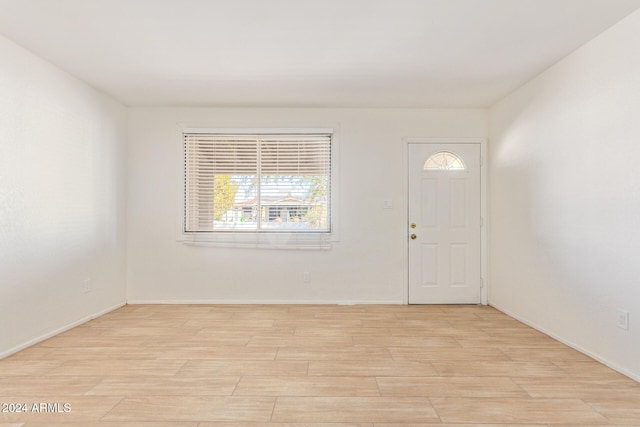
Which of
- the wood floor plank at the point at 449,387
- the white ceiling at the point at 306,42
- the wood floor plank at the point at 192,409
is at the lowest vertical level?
the wood floor plank at the point at 192,409

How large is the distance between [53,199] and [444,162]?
4217 mm

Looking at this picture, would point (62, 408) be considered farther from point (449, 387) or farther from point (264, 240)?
point (264, 240)

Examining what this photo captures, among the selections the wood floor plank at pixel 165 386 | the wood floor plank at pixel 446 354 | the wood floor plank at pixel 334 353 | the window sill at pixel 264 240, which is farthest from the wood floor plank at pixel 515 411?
the window sill at pixel 264 240

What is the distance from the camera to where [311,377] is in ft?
8.39

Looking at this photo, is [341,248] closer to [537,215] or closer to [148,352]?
[537,215]

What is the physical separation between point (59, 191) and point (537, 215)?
453 centimetres

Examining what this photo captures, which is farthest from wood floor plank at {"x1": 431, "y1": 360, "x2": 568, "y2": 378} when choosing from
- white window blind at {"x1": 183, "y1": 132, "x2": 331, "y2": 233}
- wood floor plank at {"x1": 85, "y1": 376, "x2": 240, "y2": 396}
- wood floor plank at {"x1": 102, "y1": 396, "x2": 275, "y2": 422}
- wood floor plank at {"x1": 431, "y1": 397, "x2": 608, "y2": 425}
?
white window blind at {"x1": 183, "y1": 132, "x2": 331, "y2": 233}

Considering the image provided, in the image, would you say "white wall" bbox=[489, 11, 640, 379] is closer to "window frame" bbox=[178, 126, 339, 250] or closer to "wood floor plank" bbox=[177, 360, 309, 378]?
"window frame" bbox=[178, 126, 339, 250]

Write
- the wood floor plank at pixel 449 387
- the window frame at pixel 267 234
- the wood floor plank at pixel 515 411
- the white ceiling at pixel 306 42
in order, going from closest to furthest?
the wood floor plank at pixel 515 411
the wood floor plank at pixel 449 387
the white ceiling at pixel 306 42
the window frame at pixel 267 234

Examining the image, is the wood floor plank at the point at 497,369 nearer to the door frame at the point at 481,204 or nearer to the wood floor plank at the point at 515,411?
the wood floor plank at the point at 515,411

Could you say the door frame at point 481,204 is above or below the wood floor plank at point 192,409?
above

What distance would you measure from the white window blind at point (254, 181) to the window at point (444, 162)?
127cm

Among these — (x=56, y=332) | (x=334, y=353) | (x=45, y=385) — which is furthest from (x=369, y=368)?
(x=56, y=332)

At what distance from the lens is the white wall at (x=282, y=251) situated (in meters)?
4.69
